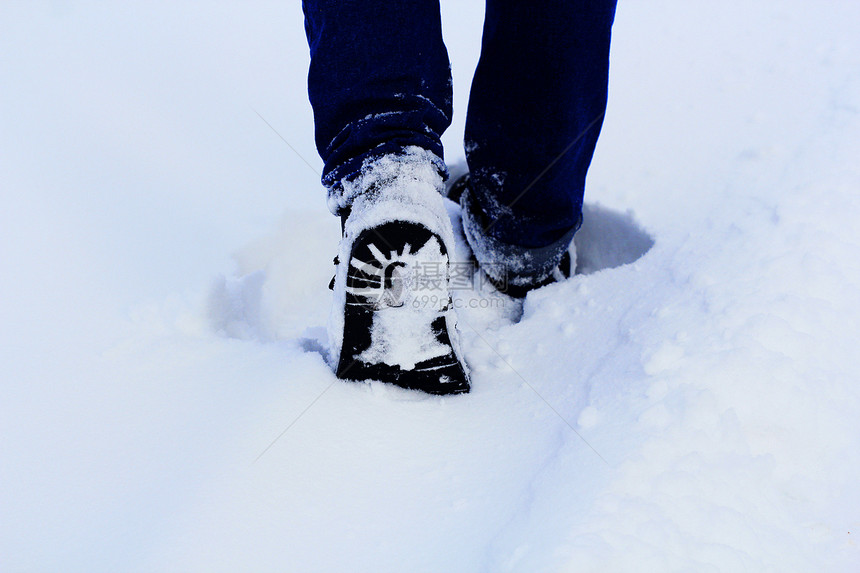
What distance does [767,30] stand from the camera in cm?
137

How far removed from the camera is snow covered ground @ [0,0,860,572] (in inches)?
21.4

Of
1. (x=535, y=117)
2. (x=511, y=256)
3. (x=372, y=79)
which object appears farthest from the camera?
(x=511, y=256)

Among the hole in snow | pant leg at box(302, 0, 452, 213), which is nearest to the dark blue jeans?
pant leg at box(302, 0, 452, 213)

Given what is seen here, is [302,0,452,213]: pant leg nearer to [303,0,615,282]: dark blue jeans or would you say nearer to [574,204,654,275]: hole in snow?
[303,0,615,282]: dark blue jeans

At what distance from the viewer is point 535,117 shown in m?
0.86

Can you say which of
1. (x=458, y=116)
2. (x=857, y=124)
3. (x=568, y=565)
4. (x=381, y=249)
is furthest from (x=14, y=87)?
(x=857, y=124)

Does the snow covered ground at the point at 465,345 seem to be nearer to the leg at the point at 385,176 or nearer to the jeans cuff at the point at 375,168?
the leg at the point at 385,176

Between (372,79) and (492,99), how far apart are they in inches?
12.0

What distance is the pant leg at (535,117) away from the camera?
2.56 ft

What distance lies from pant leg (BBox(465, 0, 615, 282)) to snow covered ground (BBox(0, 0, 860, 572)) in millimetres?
133

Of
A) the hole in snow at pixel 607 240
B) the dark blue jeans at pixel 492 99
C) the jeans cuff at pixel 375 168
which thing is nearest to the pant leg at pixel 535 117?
the dark blue jeans at pixel 492 99

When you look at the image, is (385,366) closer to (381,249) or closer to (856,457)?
(381,249)

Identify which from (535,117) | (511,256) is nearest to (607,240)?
(511,256)

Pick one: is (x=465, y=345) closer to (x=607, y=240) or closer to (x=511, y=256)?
(x=511, y=256)
